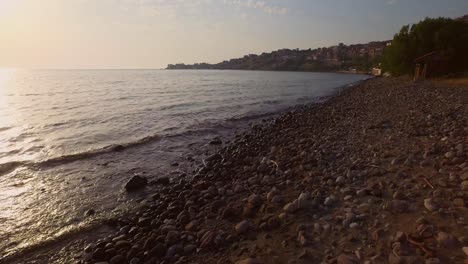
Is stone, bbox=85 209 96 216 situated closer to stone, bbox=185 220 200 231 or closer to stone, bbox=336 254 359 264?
stone, bbox=185 220 200 231

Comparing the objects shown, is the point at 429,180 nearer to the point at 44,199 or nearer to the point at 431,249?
the point at 431,249

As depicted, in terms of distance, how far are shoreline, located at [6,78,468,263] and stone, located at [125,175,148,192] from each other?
2.67 feet

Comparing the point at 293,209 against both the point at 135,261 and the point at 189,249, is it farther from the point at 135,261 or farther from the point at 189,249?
the point at 135,261

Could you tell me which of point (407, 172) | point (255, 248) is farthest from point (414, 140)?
point (255, 248)

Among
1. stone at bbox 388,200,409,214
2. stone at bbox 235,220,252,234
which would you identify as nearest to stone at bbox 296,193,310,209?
stone at bbox 235,220,252,234

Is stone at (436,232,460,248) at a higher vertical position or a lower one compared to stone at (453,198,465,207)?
lower

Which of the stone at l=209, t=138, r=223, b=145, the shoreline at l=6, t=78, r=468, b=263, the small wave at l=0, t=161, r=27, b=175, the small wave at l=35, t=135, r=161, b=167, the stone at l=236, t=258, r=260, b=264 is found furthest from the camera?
the stone at l=209, t=138, r=223, b=145

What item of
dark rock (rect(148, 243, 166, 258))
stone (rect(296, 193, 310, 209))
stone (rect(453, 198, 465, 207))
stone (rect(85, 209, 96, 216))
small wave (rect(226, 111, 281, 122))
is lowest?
small wave (rect(226, 111, 281, 122))

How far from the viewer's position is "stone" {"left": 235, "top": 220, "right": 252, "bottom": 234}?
5504 mm

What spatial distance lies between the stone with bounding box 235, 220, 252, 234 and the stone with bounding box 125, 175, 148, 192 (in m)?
4.48

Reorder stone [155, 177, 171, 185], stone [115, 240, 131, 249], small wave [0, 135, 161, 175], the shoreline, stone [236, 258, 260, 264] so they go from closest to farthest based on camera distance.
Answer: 1. stone [236, 258, 260, 264]
2. the shoreline
3. stone [115, 240, 131, 249]
4. stone [155, 177, 171, 185]
5. small wave [0, 135, 161, 175]

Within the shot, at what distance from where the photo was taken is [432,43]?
150 feet

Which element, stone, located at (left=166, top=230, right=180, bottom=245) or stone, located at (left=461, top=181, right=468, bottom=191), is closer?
stone, located at (left=461, top=181, right=468, bottom=191)

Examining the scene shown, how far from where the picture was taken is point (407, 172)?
6844mm
